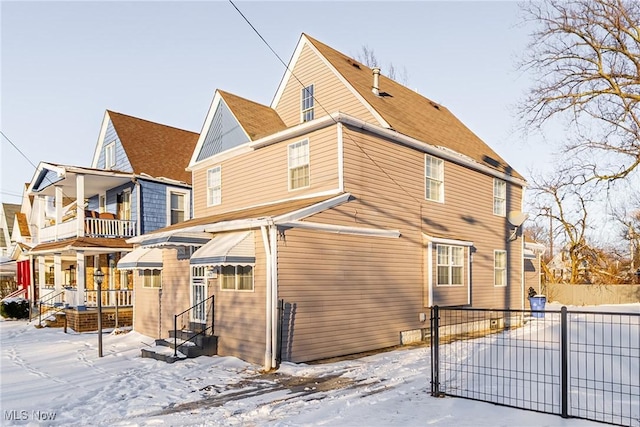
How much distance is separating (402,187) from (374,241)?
6.93 ft

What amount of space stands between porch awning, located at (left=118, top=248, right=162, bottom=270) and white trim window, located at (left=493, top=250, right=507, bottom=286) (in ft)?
40.4

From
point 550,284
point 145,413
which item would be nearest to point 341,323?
point 145,413

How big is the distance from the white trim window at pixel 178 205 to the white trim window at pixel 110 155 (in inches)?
138

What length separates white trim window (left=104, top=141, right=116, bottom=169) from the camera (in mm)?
23397

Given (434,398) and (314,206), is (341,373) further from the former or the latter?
(314,206)

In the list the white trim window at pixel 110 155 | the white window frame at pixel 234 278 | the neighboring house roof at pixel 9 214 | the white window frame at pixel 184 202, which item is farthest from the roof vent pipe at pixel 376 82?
the neighboring house roof at pixel 9 214

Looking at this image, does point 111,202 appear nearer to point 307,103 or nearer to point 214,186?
point 214,186

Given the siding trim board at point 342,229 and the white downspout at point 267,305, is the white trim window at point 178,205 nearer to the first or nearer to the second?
the siding trim board at point 342,229

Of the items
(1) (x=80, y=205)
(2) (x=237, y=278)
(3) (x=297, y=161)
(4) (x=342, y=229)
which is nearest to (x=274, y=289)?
(2) (x=237, y=278)

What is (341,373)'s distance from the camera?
10164mm

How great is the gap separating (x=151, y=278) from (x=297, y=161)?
6980 mm

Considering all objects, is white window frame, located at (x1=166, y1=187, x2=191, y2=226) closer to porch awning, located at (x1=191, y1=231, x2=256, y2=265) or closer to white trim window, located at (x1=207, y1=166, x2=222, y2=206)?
white trim window, located at (x1=207, y1=166, x2=222, y2=206)

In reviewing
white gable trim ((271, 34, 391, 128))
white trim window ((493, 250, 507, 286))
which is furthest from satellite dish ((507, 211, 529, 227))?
white gable trim ((271, 34, 391, 128))

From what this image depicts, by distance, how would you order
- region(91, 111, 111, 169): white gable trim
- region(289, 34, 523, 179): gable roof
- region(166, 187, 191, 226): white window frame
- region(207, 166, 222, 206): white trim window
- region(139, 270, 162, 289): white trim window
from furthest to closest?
1. region(91, 111, 111, 169): white gable trim
2. region(166, 187, 191, 226): white window frame
3. region(207, 166, 222, 206): white trim window
4. region(139, 270, 162, 289): white trim window
5. region(289, 34, 523, 179): gable roof
